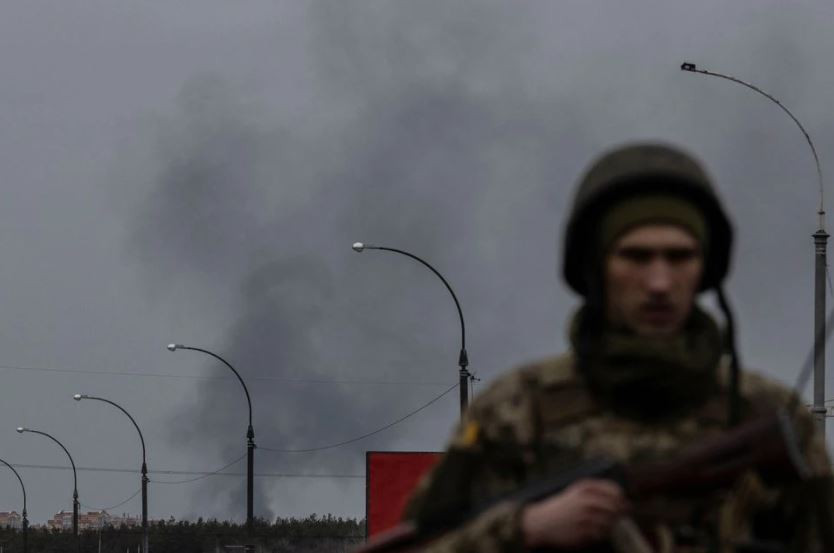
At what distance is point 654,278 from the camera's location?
349 cm

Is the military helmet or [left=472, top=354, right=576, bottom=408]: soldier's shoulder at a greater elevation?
the military helmet

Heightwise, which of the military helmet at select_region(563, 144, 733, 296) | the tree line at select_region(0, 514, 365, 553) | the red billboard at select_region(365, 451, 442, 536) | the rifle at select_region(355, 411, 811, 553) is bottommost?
the rifle at select_region(355, 411, 811, 553)

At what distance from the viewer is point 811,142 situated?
2650cm

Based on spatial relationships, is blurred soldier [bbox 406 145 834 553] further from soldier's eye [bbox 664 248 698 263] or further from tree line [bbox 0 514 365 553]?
tree line [bbox 0 514 365 553]

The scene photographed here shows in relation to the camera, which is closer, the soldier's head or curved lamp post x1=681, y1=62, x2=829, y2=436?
the soldier's head

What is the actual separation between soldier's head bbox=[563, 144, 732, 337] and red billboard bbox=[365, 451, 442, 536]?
87.7 feet

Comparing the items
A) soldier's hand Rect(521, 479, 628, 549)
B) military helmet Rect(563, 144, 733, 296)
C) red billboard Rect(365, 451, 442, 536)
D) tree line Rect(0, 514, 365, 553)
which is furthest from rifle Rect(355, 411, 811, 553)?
tree line Rect(0, 514, 365, 553)

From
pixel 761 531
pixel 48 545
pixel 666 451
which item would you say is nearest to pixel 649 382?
pixel 666 451

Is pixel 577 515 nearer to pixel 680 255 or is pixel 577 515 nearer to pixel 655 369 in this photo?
pixel 655 369

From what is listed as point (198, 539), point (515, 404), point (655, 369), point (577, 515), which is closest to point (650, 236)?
point (655, 369)

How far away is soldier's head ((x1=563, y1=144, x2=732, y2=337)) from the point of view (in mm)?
3510

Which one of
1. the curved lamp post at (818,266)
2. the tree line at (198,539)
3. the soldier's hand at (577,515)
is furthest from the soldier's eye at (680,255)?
the tree line at (198,539)

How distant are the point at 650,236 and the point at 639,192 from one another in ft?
0.34

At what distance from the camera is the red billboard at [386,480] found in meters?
30.4
